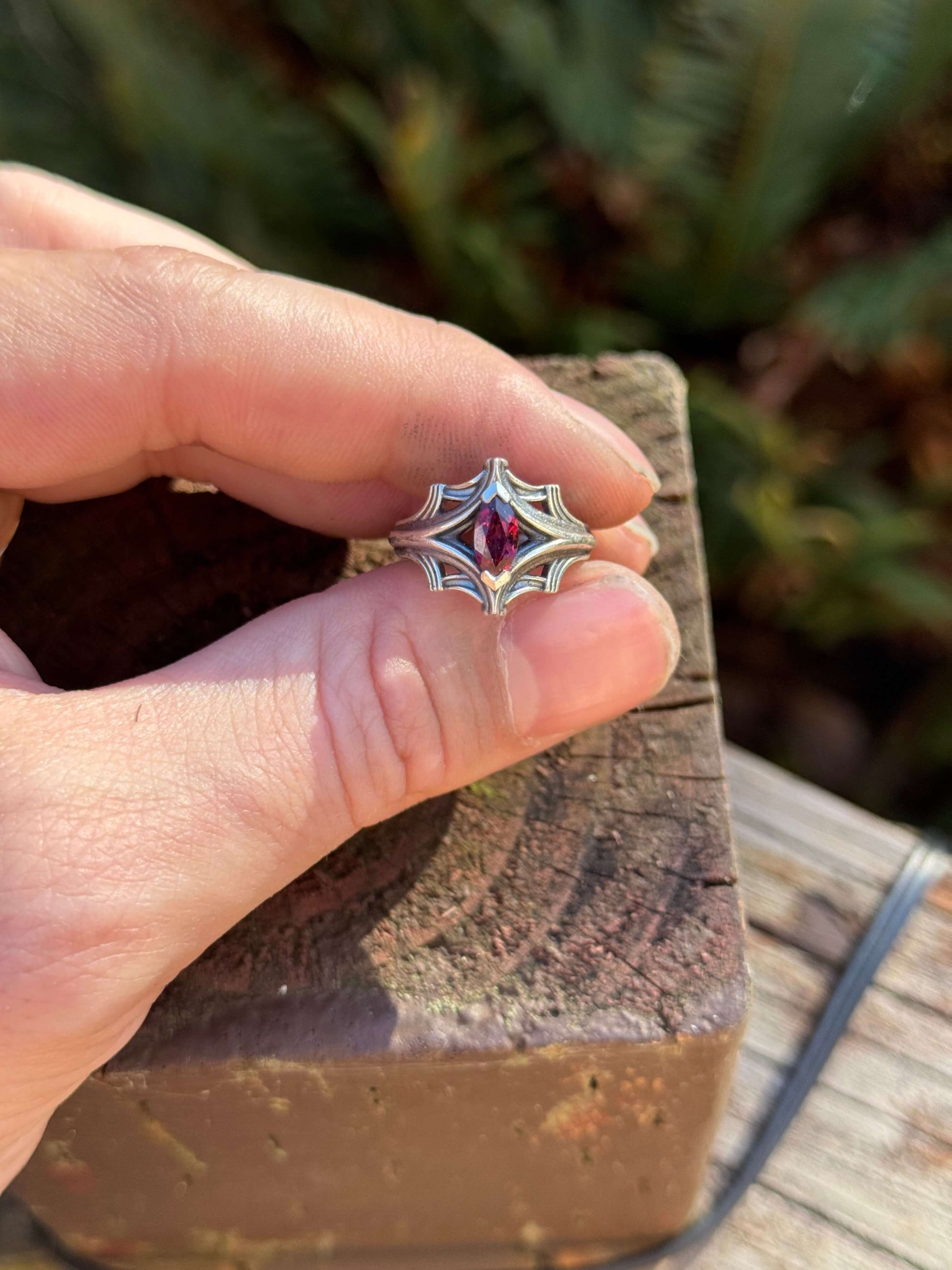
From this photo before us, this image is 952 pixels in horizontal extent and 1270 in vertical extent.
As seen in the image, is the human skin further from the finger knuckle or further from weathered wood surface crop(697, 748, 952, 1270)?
weathered wood surface crop(697, 748, 952, 1270)

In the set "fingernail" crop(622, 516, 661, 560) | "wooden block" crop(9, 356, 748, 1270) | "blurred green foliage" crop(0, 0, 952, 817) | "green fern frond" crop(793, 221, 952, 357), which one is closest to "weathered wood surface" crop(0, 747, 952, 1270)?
"wooden block" crop(9, 356, 748, 1270)

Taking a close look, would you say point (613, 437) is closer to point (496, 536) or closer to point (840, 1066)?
point (496, 536)

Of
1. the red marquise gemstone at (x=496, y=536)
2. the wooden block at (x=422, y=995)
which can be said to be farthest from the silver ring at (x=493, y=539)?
the wooden block at (x=422, y=995)

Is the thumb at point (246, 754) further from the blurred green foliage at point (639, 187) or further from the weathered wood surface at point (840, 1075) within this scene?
the blurred green foliage at point (639, 187)

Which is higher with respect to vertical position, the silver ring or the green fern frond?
the silver ring

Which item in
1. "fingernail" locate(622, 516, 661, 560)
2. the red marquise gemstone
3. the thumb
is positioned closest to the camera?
the thumb

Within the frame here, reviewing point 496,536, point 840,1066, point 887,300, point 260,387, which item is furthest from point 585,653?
point 887,300

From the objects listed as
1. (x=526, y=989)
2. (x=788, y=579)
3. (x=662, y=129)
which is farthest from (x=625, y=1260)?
(x=662, y=129)
